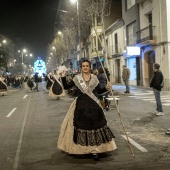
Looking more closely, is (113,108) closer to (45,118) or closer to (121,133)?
(45,118)

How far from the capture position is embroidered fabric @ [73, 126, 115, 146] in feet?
19.7

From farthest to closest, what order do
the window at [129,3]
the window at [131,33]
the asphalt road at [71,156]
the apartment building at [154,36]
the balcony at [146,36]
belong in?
the window at [129,3]
the window at [131,33]
the balcony at [146,36]
the apartment building at [154,36]
the asphalt road at [71,156]

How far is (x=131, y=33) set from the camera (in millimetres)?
32406

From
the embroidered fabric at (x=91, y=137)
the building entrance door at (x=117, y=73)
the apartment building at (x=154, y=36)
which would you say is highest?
the apartment building at (x=154, y=36)

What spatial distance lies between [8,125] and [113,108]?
496cm

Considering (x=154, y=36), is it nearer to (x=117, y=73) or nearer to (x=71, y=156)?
(x=117, y=73)

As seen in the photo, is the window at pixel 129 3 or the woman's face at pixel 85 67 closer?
the woman's face at pixel 85 67

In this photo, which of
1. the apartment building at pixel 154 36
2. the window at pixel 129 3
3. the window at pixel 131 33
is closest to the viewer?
the apartment building at pixel 154 36

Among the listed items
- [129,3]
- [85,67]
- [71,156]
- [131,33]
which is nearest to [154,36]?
[131,33]

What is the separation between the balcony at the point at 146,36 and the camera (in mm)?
26244

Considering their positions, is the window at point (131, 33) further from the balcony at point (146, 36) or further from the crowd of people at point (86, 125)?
the crowd of people at point (86, 125)

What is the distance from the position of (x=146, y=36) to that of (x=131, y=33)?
4850 mm

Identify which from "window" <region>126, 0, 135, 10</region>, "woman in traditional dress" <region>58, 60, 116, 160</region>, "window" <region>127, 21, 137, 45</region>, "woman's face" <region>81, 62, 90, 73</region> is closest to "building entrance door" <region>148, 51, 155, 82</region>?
"window" <region>127, 21, 137, 45</region>

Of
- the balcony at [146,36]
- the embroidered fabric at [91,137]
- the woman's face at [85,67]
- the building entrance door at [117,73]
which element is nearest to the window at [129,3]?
the balcony at [146,36]
